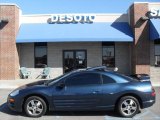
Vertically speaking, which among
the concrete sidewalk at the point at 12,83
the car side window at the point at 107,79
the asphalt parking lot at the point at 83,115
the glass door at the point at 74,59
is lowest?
the asphalt parking lot at the point at 83,115

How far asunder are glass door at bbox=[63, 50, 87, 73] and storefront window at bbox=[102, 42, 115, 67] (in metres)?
1.38

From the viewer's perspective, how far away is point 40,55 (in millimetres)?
23266

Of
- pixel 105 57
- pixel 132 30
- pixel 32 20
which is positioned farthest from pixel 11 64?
pixel 132 30

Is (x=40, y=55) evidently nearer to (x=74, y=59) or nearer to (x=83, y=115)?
(x=74, y=59)

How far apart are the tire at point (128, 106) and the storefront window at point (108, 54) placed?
13.5 m

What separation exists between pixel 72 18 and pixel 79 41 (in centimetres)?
215

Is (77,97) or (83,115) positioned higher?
(77,97)

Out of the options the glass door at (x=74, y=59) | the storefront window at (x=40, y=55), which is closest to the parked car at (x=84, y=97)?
the glass door at (x=74, y=59)

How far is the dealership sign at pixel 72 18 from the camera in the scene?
22.7 m

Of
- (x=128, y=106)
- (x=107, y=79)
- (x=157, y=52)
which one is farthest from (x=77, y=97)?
(x=157, y=52)

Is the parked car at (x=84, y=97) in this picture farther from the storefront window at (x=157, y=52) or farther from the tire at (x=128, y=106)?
the storefront window at (x=157, y=52)

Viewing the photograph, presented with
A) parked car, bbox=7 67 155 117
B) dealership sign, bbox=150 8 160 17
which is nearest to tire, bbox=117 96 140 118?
parked car, bbox=7 67 155 117

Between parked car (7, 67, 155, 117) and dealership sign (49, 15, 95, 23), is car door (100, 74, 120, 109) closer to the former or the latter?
parked car (7, 67, 155, 117)

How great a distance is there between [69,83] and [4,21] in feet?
42.5
